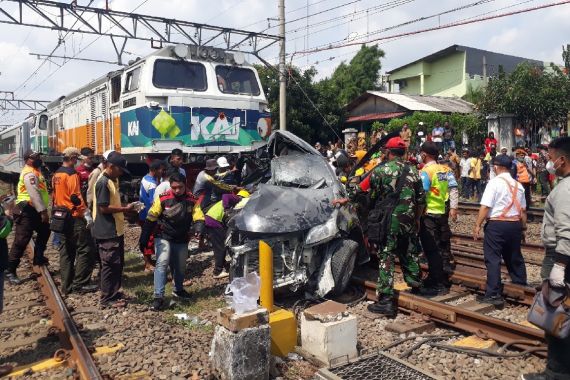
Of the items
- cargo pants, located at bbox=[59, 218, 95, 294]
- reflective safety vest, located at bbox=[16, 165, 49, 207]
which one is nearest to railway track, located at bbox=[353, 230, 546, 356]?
cargo pants, located at bbox=[59, 218, 95, 294]

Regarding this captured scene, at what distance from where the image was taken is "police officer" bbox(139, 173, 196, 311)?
222 inches

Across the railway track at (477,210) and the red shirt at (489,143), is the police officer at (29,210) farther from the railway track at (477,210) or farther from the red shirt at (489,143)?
the red shirt at (489,143)

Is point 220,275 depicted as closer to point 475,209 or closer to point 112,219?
point 112,219

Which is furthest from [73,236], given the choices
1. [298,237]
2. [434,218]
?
[434,218]

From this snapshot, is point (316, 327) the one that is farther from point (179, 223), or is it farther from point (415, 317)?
point (179, 223)

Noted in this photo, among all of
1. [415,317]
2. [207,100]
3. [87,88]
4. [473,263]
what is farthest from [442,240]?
[87,88]

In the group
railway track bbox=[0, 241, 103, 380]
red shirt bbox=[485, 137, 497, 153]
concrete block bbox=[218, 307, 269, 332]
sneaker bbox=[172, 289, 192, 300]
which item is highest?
red shirt bbox=[485, 137, 497, 153]

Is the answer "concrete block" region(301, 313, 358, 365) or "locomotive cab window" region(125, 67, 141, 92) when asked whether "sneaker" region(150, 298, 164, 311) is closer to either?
"concrete block" region(301, 313, 358, 365)

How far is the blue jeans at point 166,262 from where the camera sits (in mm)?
5633

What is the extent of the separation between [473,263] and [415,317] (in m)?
2.49

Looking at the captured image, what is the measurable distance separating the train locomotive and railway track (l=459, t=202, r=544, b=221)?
5.47m

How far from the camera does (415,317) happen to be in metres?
5.20

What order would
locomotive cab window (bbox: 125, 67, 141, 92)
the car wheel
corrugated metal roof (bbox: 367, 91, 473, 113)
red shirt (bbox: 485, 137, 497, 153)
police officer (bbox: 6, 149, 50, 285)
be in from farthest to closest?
corrugated metal roof (bbox: 367, 91, 473, 113) → red shirt (bbox: 485, 137, 497, 153) → locomotive cab window (bbox: 125, 67, 141, 92) → police officer (bbox: 6, 149, 50, 285) → the car wheel

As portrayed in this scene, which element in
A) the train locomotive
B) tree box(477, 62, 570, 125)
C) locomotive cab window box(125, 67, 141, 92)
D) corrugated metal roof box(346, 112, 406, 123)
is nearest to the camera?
the train locomotive
